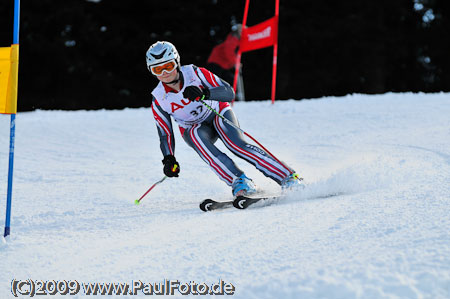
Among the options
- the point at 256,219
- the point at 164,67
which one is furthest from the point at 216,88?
the point at 256,219

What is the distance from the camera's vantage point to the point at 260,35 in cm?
814

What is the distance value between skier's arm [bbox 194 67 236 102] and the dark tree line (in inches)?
498

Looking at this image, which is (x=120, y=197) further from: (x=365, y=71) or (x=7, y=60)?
(x=365, y=71)

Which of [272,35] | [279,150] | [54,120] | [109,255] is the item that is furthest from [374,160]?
[54,120]

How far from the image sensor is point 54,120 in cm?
767

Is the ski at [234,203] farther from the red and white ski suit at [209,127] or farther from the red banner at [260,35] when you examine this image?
the red banner at [260,35]

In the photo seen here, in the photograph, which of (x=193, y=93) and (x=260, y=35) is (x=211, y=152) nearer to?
(x=193, y=93)

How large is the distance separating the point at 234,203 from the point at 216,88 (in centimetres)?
82

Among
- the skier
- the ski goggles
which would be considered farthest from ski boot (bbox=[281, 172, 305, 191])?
the ski goggles

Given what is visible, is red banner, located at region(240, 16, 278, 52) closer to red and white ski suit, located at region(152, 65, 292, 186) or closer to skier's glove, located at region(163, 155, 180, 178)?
red and white ski suit, located at region(152, 65, 292, 186)

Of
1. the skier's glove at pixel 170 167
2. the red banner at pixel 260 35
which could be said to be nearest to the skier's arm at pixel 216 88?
the skier's glove at pixel 170 167

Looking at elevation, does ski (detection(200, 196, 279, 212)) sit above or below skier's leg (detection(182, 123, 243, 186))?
below

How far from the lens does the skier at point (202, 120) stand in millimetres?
3453

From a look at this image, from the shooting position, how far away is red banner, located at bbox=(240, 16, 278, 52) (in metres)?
7.88
